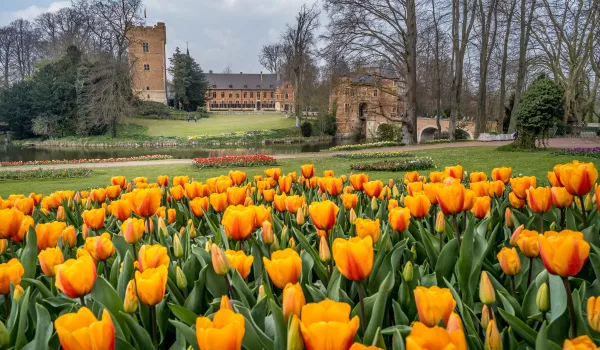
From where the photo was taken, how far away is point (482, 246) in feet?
4.96

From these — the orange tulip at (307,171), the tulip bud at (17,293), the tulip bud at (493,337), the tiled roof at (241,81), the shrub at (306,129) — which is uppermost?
the tiled roof at (241,81)

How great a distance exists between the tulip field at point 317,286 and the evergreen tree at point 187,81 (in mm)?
58886

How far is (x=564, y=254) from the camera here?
1.02 meters

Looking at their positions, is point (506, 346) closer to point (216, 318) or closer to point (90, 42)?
point (216, 318)

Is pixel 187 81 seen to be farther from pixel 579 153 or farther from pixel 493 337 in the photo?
pixel 493 337

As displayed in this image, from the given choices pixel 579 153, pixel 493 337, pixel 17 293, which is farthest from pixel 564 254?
pixel 579 153

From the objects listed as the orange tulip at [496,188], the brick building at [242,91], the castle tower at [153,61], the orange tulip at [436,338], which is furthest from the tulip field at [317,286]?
the brick building at [242,91]

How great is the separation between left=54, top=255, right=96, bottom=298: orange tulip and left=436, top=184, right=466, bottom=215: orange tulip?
128 cm

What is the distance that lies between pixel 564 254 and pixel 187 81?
60543 millimetres

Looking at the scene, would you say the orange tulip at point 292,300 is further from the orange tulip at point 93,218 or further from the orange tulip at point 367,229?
the orange tulip at point 93,218

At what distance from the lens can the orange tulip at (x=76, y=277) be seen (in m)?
1.14

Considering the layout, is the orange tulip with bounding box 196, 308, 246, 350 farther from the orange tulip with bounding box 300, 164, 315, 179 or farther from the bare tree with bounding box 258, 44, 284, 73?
the bare tree with bounding box 258, 44, 284, 73

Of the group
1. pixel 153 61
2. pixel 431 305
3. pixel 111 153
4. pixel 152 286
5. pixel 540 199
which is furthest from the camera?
pixel 153 61

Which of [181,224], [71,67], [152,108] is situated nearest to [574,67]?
[181,224]
